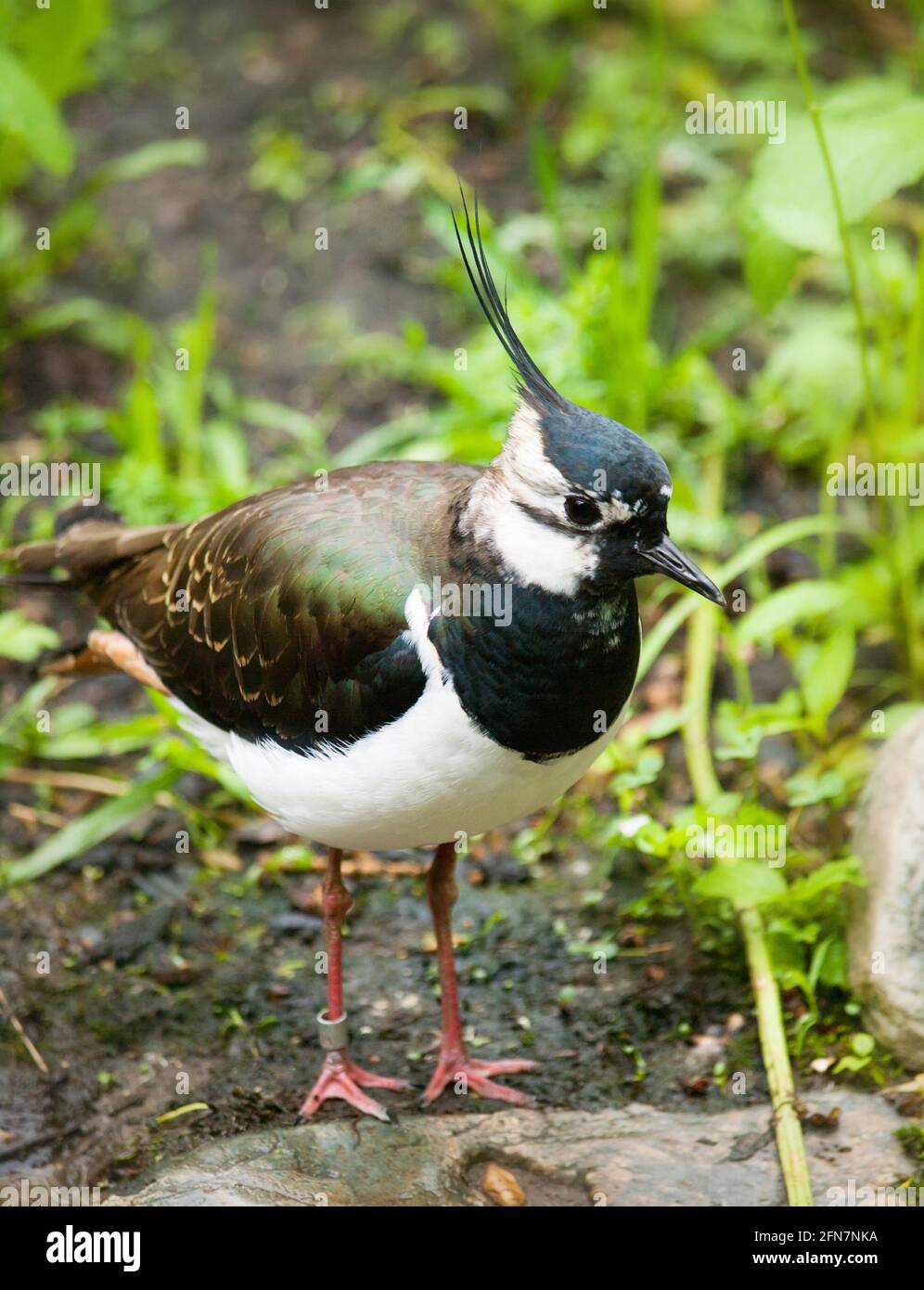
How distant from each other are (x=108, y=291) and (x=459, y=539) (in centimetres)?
389

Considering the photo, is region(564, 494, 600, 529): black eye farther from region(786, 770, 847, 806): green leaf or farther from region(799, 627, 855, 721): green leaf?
region(799, 627, 855, 721): green leaf

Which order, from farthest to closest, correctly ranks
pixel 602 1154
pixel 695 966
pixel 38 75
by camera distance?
pixel 38 75, pixel 695 966, pixel 602 1154

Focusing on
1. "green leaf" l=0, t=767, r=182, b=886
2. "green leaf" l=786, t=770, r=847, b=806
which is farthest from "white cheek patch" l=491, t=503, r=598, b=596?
"green leaf" l=0, t=767, r=182, b=886

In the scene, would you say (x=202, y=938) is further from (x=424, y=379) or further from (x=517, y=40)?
(x=517, y=40)

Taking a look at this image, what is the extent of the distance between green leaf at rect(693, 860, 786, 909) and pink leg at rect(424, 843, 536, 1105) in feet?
2.18

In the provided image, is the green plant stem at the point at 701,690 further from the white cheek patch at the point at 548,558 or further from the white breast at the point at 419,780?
the white cheek patch at the point at 548,558

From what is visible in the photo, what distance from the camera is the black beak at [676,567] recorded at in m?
3.16

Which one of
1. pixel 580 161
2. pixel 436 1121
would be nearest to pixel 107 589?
pixel 436 1121

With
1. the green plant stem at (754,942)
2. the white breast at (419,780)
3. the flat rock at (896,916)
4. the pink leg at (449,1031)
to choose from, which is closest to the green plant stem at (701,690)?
the green plant stem at (754,942)

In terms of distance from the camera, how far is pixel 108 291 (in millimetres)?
6586

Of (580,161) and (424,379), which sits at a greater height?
(580,161)

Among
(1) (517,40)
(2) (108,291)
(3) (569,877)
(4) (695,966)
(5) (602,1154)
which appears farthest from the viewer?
(1) (517,40)

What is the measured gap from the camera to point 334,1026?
3803 millimetres

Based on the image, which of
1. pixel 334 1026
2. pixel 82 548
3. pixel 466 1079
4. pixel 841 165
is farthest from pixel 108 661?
pixel 841 165
